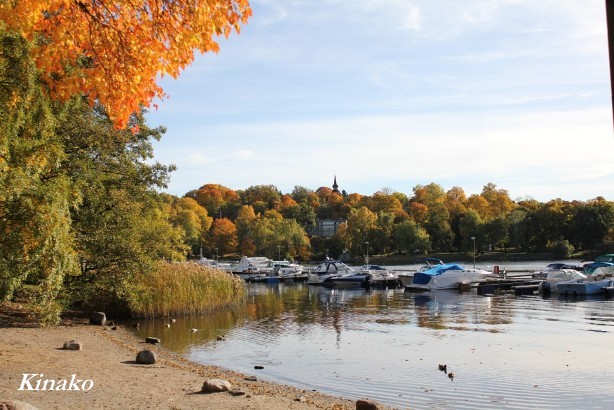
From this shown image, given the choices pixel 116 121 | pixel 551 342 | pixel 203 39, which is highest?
pixel 203 39

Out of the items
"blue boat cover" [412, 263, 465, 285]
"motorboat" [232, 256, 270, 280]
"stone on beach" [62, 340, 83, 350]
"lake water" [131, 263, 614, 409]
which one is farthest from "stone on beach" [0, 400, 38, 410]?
"motorboat" [232, 256, 270, 280]

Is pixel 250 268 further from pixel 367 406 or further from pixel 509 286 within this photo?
pixel 367 406

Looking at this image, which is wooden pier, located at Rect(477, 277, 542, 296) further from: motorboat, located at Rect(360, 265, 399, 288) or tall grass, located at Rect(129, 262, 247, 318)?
tall grass, located at Rect(129, 262, 247, 318)

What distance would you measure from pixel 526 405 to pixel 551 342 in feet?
35.0

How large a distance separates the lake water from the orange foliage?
934 cm

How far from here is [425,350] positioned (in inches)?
874

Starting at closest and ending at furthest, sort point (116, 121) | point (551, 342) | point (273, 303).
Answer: point (116, 121), point (551, 342), point (273, 303)

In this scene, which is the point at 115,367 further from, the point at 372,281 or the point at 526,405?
the point at 372,281

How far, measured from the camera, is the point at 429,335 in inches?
1030

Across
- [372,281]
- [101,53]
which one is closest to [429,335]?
[101,53]

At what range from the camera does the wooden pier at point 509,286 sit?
5122 centimetres

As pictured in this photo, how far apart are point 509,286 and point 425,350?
35.7 meters

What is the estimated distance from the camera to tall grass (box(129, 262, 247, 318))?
30.6 meters

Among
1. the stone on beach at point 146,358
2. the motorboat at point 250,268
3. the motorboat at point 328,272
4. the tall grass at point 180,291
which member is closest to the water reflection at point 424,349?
the tall grass at point 180,291
